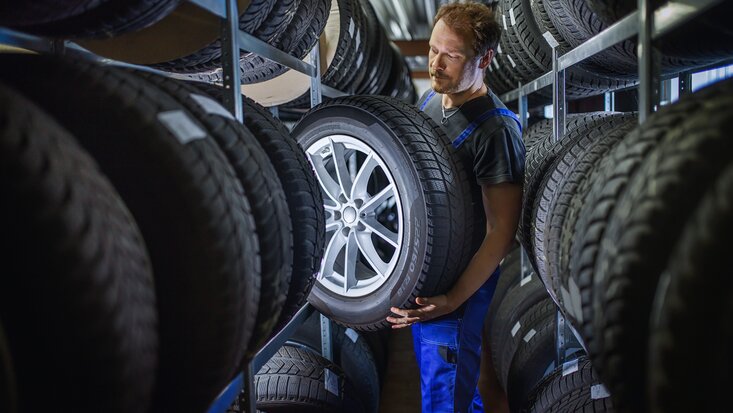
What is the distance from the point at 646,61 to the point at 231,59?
46.7 inches

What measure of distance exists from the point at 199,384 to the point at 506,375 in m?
2.16

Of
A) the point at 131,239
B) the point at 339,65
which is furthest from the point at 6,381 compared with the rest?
the point at 339,65

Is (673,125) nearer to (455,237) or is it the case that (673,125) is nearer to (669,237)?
(669,237)

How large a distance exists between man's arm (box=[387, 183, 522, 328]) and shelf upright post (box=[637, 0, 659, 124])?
2.74 feet

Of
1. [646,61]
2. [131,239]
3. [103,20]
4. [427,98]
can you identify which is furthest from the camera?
[427,98]

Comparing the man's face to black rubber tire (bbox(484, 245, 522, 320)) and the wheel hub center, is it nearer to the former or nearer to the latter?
the wheel hub center

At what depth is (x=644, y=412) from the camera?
953mm

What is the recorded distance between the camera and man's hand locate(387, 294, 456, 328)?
217 centimetres

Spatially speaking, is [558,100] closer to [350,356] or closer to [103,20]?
[350,356]

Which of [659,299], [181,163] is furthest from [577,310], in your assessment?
[181,163]

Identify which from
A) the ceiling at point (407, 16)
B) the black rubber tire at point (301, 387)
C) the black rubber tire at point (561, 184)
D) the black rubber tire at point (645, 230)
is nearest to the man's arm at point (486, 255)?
the black rubber tire at point (561, 184)

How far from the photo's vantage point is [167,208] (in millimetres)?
1022

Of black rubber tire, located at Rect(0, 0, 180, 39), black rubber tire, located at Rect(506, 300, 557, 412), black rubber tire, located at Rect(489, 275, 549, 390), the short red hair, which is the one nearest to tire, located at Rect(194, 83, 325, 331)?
black rubber tire, located at Rect(0, 0, 180, 39)

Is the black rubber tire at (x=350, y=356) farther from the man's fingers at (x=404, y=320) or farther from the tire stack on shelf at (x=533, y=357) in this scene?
the tire stack on shelf at (x=533, y=357)
